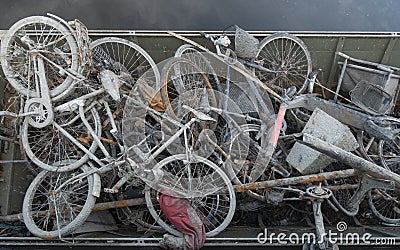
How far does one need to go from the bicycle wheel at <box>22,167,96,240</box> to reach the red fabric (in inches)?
27.9

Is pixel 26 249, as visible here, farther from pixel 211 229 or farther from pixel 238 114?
pixel 238 114

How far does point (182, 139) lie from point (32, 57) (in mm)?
1681

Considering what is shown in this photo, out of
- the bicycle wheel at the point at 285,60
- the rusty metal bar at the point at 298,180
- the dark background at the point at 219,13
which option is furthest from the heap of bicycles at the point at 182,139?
the dark background at the point at 219,13

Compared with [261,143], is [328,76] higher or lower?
higher

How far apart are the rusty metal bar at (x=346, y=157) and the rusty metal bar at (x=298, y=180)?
7.0 inches

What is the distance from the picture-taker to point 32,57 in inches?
162

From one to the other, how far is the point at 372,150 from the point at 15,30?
390 cm

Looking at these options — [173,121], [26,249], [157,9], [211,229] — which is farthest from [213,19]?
[26,249]

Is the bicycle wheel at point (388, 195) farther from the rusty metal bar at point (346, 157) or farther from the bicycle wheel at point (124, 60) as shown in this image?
the bicycle wheel at point (124, 60)

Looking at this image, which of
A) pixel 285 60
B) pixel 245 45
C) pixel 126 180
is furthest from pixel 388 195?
pixel 126 180

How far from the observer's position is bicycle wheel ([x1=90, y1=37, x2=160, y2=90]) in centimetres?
451

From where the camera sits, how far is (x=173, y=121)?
411 centimetres

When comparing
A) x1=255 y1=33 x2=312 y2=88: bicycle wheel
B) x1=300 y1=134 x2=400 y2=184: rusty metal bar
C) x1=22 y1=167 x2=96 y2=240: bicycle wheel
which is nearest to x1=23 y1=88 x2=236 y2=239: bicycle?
x1=22 y1=167 x2=96 y2=240: bicycle wheel

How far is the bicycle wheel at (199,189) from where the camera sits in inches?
158
